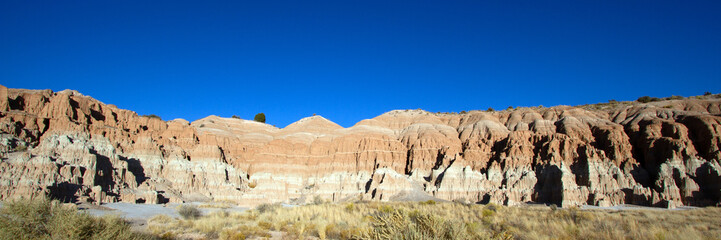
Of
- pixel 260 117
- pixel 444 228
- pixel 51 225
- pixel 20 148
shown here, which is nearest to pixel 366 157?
pixel 20 148

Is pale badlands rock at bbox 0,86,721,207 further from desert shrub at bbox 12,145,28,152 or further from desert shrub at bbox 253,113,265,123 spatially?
desert shrub at bbox 253,113,265,123

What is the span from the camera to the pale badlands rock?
3522cm

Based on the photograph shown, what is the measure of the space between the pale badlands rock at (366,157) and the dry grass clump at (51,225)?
21.0 metres

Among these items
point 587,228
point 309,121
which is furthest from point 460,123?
point 587,228

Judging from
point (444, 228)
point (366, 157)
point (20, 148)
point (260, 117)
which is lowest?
A: point (444, 228)

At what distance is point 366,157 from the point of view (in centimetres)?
5753

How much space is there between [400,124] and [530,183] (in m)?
30.6

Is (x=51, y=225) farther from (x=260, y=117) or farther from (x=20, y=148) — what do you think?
(x=260, y=117)

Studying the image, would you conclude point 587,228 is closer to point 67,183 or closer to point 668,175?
point 668,175

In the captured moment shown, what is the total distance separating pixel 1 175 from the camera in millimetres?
27359

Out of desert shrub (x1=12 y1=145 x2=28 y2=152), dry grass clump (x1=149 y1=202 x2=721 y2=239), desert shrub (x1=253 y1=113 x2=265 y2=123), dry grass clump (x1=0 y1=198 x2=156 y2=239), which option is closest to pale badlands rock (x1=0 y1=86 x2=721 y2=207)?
desert shrub (x1=12 y1=145 x2=28 y2=152)

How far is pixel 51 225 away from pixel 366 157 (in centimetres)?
4822

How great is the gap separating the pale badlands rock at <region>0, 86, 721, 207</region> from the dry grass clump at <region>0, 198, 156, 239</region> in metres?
21.0

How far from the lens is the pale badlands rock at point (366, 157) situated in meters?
35.2
